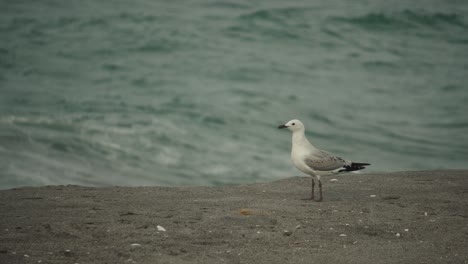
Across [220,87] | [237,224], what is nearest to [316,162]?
[237,224]

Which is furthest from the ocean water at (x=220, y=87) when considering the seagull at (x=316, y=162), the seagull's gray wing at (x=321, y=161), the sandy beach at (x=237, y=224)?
the seagull's gray wing at (x=321, y=161)

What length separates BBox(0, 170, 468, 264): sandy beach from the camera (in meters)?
5.23

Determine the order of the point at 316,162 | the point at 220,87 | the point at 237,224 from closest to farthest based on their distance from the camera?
the point at 237,224 → the point at 316,162 → the point at 220,87

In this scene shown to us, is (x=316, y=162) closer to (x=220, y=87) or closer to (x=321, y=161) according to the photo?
(x=321, y=161)

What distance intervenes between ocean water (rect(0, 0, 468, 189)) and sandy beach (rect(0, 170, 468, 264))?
469cm

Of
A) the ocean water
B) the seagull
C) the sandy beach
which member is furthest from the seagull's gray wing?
the ocean water

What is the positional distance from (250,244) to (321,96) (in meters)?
11.8

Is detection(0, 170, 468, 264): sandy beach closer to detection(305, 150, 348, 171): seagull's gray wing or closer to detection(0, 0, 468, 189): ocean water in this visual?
detection(305, 150, 348, 171): seagull's gray wing

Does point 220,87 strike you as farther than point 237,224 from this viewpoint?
Yes

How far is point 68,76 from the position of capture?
18172 millimetres

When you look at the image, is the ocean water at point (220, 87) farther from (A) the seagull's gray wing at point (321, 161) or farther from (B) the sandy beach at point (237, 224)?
(A) the seagull's gray wing at point (321, 161)

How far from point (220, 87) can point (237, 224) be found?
1155cm

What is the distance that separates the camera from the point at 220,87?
686 inches

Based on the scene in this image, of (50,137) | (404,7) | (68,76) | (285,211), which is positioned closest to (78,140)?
(50,137)
